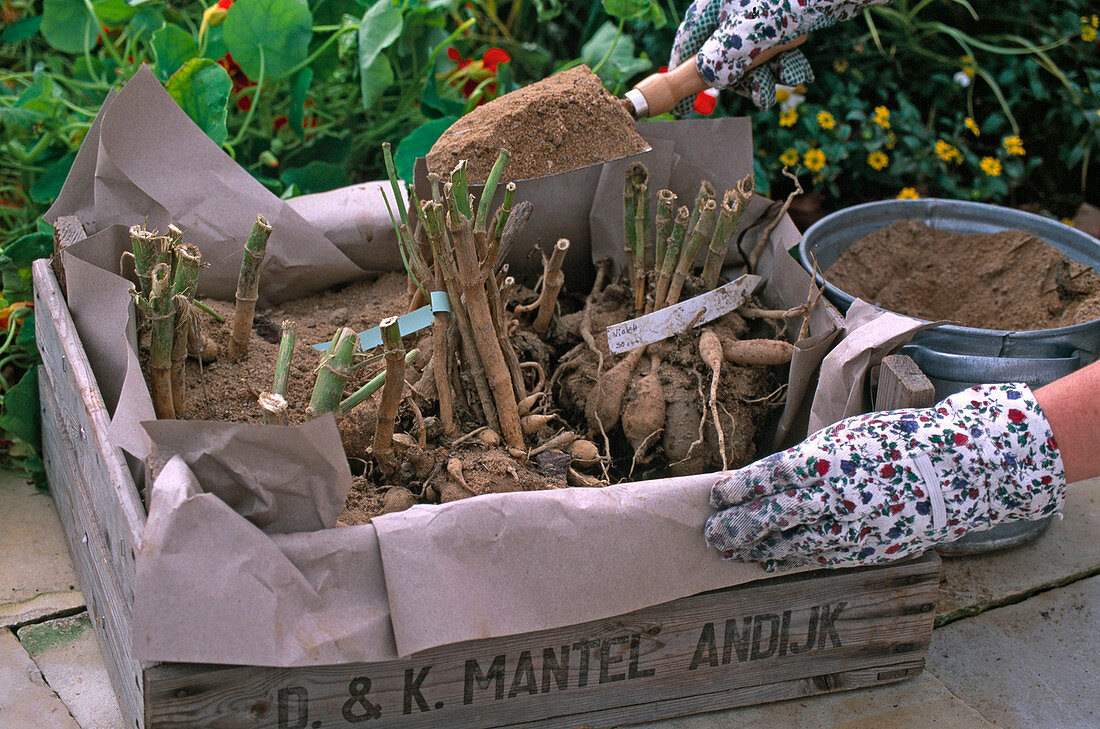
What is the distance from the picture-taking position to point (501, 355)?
1250mm

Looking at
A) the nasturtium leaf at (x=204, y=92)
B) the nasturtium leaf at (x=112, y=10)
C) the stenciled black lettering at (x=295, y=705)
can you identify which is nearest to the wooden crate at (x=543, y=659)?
the stenciled black lettering at (x=295, y=705)

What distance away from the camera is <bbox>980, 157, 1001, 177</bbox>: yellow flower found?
7.69 ft

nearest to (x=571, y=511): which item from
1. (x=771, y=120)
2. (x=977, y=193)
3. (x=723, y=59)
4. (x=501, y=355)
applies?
(x=501, y=355)

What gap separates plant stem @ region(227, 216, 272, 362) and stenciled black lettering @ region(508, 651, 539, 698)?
23.1 inches

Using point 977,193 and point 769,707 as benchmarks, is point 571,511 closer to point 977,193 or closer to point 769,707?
point 769,707

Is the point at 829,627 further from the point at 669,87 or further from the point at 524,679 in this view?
the point at 669,87

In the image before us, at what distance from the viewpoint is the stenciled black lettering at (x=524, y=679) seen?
1.06 m

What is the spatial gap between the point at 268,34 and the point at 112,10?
0.38 meters

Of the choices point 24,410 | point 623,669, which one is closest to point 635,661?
point 623,669

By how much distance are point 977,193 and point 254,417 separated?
1.97 m

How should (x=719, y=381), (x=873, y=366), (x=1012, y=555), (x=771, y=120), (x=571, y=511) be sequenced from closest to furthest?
(x=571, y=511)
(x=873, y=366)
(x=719, y=381)
(x=1012, y=555)
(x=771, y=120)

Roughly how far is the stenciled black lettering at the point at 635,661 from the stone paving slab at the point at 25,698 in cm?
74

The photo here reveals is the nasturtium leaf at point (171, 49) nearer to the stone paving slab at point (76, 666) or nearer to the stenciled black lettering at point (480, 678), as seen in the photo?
the stone paving slab at point (76, 666)

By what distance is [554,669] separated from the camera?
1.08 m
